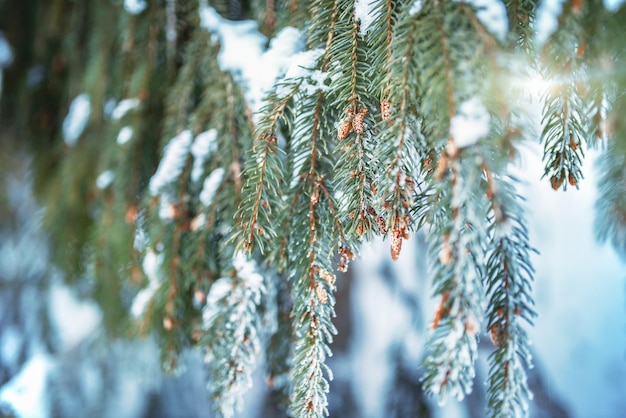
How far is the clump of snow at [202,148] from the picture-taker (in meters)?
0.80

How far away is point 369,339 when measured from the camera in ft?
4.12

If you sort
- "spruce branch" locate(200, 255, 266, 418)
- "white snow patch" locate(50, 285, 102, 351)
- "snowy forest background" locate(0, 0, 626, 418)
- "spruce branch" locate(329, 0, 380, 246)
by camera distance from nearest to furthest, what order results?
"spruce branch" locate(329, 0, 380, 246) < "spruce branch" locate(200, 255, 266, 418) < "snowy forest background" locate(0, 0, 626, 418) < "white snow patch" locate(50, 285, 102, 351)

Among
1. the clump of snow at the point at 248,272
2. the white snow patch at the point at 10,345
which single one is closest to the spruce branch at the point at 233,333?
the clump of snow at the point at 248,272

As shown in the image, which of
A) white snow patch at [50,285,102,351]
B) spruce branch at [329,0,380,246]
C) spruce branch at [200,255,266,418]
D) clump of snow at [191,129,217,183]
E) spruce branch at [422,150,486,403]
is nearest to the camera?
spruce branch at [422,150,486,403]

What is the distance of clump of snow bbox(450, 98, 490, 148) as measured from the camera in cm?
42

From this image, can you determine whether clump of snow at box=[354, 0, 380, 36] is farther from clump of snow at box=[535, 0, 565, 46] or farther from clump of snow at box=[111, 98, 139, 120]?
clump of snow at box=[111, 98, 139, 120]

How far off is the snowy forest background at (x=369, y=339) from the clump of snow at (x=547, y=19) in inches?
20.0

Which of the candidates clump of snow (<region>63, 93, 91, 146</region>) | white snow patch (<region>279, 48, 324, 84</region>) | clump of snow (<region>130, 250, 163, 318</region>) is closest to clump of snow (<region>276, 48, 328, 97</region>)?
white snow patch (<region>279, 48, 324, 84</region>)

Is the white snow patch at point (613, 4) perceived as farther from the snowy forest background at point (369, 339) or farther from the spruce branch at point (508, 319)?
the snowy forest background at point (369, 339)

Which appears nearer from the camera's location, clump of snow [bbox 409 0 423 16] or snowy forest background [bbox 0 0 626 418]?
clump of snow [bbox 409 0 423 16]

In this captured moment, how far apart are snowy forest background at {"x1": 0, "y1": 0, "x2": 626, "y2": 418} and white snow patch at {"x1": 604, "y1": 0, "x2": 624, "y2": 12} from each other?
524mm

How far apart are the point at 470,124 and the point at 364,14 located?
0.81 ft

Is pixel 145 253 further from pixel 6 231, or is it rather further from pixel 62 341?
pixel 6 231

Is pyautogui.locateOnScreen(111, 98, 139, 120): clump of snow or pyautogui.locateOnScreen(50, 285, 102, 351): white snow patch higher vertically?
pyautogui.locateOnScreen(111, 98, 139, 120): clump of snow
